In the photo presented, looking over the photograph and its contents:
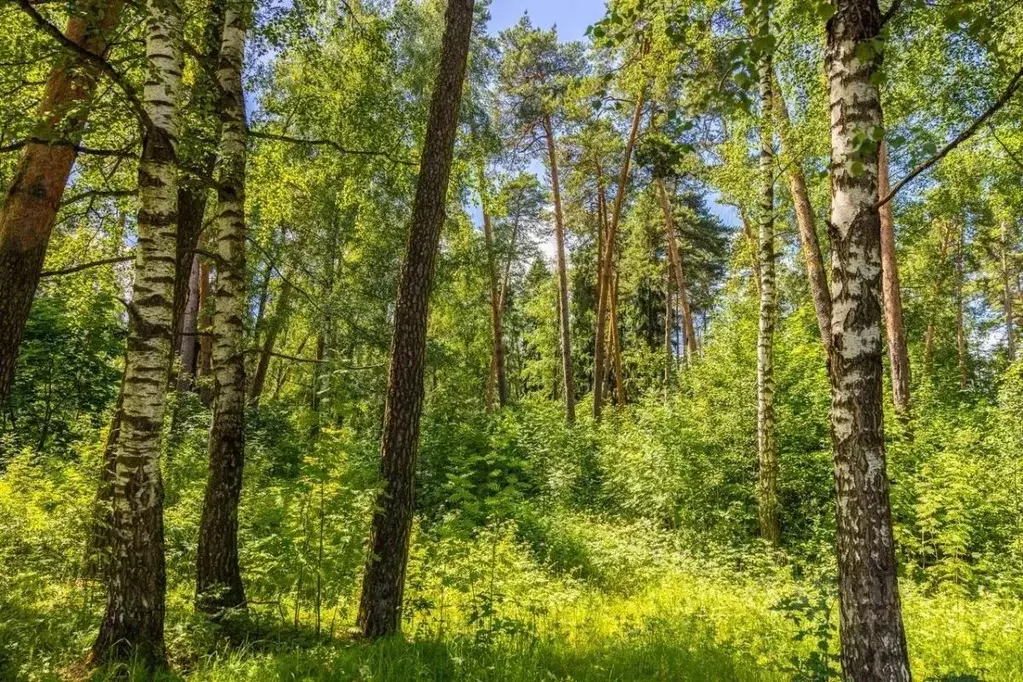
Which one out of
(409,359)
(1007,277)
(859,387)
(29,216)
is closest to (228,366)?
(409,359)

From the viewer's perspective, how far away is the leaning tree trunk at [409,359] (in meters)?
4.76

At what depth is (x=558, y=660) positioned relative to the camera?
462cm

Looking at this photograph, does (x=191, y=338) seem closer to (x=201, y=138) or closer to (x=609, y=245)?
(x=201, y=138)

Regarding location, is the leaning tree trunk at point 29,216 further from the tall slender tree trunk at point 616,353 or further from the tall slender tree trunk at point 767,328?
the tall slender tree trunk at point 616,353

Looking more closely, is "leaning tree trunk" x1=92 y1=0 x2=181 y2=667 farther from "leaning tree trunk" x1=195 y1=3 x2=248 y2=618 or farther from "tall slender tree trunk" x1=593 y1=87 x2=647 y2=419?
"tall slender tree trunk" x1=593 y1=87 x2=647 y2=419

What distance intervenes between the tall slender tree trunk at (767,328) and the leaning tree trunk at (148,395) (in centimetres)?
779

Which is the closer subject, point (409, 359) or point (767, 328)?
point (409, 359)

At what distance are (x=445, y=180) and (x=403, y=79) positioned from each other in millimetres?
11596

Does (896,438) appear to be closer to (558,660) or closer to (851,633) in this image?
(558,660)

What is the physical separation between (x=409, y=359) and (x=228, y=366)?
1.70m

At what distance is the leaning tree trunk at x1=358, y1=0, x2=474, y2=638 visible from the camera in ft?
15.6

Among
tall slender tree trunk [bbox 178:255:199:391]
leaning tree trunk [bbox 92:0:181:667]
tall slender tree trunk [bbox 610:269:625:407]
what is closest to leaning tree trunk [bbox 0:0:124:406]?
leaning tree trunk [bbox 92:0:181:667]

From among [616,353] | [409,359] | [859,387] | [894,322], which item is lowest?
[859,387]

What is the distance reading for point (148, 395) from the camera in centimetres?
381
